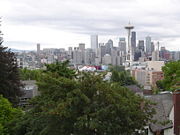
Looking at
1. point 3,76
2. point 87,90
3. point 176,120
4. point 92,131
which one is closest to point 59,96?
point 87,90

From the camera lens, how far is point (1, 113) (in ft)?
54.6

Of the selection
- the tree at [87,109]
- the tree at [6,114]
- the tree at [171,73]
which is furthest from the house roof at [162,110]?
the tree at [171,73]

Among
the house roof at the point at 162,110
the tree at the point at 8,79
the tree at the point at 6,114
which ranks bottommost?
the house roof at the point at 162,110

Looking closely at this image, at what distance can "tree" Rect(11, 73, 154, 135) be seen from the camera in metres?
13.3

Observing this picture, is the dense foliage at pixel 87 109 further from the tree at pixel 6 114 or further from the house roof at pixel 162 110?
the house roof at pixel 162 110

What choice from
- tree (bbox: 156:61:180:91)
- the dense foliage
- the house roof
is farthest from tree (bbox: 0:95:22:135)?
tree (bbox: 156:61:180:91)

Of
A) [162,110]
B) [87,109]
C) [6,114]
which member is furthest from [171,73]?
[87,109]

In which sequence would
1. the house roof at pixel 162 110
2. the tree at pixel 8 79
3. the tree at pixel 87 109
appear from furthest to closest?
1. the tree at pixel 8 79
2. the house roof at pixel 162 110
3. the tree at pixel 87 109

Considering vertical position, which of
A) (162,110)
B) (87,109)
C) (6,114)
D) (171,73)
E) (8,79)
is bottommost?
(162,110)

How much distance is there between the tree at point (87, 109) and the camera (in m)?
13.3

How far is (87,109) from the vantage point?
Result: 532 inches

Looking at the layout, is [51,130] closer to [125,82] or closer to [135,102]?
[135,102]

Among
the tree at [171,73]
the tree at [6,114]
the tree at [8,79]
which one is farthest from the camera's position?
the tree at [171,73]

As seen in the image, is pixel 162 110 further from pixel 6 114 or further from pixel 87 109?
pixel 6 114
